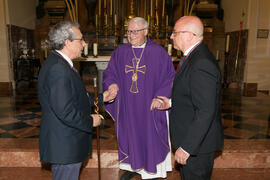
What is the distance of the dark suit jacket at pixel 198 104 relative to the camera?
5.19 feet

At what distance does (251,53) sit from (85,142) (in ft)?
23.8

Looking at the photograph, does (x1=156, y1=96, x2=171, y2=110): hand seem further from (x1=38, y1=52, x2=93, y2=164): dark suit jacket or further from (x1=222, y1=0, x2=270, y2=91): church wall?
(x1=222, y1=0, x2=270, y2=91): church wall

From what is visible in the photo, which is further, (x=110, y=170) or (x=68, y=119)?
(x=110, y=170)

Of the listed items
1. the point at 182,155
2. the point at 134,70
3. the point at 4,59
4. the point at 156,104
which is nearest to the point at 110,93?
the point at 134,70

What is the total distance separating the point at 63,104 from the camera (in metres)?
1.64

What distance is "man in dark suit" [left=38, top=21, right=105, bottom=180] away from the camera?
5.40ft

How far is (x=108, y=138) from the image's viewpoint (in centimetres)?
373

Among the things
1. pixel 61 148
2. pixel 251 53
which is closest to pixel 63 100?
pixel 61 148

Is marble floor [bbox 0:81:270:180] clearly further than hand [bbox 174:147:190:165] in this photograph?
Yes

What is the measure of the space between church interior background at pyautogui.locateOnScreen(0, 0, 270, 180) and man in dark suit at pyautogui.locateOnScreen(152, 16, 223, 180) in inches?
56.4

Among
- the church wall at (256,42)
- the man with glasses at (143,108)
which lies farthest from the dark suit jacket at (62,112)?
the church wall at (256,42)

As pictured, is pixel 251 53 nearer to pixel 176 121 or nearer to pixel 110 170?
pixel 110 170

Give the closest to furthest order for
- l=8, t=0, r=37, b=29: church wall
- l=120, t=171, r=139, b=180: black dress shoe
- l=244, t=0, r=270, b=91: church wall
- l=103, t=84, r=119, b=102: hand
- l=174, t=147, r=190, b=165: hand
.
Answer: l=174, t=147, r=190, b=165: hand < l=103, t=84, r=119, b=102: hand < l=120, t=171, r=139, b=180: black dress shoe < l=244, t=0, r=270, b=91: church wall < l=8, t=0, r=37, b=29: church wall

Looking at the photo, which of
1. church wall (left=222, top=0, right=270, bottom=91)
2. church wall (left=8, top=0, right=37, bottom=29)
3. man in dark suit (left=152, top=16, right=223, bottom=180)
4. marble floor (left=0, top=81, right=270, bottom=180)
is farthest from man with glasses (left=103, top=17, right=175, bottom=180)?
church wall (left=8, top=0, right=37, bottom=29)
